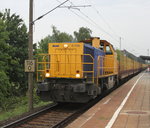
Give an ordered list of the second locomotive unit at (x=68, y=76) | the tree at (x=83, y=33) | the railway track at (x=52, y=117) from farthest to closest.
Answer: the tree at (x=83, y=33) → the second locomotive unit at (x=68, y=76) → the railway track at (x=52, y=117)

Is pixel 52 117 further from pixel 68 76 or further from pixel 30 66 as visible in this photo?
pixel 30 66

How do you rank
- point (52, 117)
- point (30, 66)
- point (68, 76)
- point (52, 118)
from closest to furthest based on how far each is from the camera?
point (52, 118), point (52, 117), point (68, 76), point (30, 66)

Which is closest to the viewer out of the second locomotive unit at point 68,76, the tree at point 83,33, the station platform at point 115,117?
the station platform at point 115,117

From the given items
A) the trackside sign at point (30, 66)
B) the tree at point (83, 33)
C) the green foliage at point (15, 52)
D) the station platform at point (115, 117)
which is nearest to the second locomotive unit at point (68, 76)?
the trackside sign at point (30, 66)

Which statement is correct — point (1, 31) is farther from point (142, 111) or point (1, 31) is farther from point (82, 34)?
point (82, 34)

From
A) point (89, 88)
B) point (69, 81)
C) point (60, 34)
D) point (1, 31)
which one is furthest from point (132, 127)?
point (60, 34)

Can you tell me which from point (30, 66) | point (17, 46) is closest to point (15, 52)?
point (17, 46)

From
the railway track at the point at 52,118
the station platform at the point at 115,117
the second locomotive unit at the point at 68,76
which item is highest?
the second locomotive unit at the point at 68,76

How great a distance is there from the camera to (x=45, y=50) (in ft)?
161

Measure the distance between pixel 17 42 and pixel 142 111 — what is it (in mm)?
21583

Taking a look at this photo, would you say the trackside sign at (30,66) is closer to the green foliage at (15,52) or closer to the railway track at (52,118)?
the railway track at (52,118)

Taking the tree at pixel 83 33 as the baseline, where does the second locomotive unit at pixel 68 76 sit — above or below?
below

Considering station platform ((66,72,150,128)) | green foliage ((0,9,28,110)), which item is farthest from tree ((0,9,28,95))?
station platform ((66,72,150,128))

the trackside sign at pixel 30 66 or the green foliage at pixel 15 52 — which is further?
the green foliage at pixel 15 52
